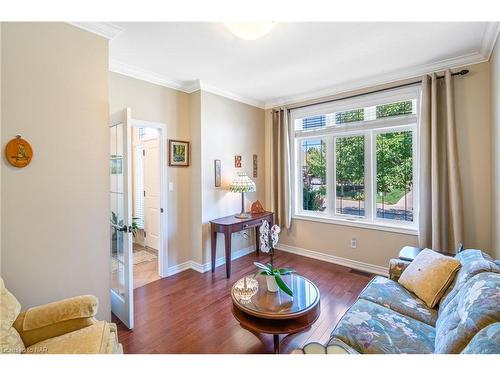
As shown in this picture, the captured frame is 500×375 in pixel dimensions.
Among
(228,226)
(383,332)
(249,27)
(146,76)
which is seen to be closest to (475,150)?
(383,332)

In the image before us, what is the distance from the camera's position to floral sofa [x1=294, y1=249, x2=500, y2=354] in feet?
3.40

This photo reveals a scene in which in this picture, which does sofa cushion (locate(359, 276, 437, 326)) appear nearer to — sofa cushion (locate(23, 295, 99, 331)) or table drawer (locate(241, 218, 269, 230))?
table drawer (locate(241, 218, 269, 230))

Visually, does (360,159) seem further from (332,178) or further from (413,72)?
(413,72)

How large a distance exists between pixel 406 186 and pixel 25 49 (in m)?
4.02

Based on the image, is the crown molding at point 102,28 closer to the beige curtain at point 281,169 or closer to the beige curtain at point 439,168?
the beige curtain at point 281,169

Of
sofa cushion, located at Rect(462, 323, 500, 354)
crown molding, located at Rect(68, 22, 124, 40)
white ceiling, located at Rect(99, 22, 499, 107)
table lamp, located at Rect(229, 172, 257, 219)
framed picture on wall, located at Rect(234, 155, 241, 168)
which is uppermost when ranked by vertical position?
white ceiling, located at Rect(99, 22, 499, 107)

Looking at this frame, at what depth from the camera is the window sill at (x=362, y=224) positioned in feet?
10.1

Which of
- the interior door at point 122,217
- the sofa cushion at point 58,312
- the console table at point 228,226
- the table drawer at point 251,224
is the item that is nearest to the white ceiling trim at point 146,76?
the interior door at point 122,217

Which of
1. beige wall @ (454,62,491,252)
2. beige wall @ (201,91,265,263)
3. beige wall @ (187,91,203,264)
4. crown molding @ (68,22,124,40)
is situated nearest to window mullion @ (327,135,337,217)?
beige wall @ (201,91,265,263)

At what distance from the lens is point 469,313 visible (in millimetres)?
1149

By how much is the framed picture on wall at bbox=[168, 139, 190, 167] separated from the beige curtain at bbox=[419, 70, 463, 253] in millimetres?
2985

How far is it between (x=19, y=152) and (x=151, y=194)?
2685 mm

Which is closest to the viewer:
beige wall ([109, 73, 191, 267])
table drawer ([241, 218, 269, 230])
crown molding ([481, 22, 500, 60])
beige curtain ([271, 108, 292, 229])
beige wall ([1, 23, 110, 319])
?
beige wall ([1, 23, 110, 319])

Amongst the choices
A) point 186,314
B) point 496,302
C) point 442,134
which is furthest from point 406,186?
point 186,314
